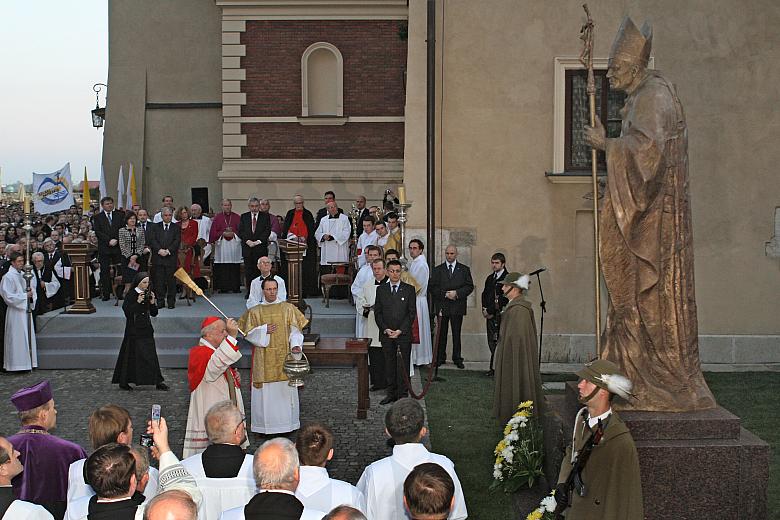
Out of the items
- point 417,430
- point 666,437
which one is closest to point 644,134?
point 666,437

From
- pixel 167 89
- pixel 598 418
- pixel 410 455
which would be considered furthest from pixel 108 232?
pixel 598 418

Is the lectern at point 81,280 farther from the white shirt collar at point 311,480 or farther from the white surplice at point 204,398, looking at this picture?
the white shirt collar at point 311,480

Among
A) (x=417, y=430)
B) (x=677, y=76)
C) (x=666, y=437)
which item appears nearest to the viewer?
(x=417, y=430)

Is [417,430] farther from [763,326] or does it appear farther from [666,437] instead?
[763,326]

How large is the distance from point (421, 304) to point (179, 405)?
4610mm

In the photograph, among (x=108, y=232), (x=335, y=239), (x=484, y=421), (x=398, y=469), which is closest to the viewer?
(x=398, y=469)

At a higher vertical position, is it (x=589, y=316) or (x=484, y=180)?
(x=484, y=180)

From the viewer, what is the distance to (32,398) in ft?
19.9

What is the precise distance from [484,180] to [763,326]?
535 centimetres

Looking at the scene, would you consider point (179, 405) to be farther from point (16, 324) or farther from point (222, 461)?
point (222, 461)

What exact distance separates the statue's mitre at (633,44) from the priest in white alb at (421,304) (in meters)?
7.74

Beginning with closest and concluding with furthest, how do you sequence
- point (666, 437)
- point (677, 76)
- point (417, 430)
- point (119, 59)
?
point (417, 430) < point (666, 437) < point (677, 76) < point (119, 59)

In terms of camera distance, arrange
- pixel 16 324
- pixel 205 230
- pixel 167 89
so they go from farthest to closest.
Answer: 1. pixel 167 89
2. pixel 205 230
3. pixel 16 324

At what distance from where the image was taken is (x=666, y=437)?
6.93 meters
